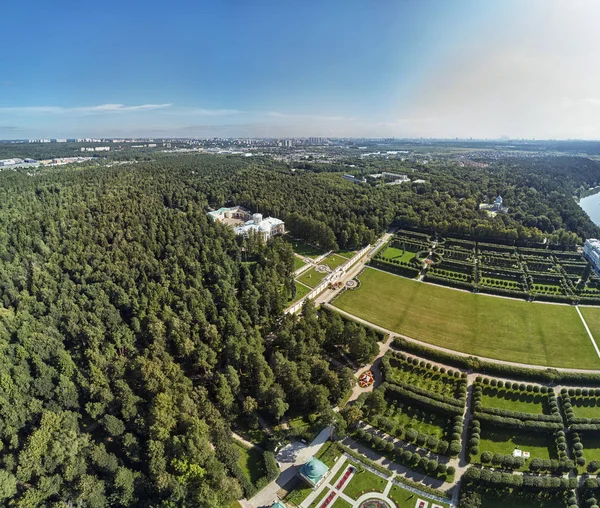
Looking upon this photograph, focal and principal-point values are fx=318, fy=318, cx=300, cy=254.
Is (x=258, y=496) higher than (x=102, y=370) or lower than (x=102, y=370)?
lower

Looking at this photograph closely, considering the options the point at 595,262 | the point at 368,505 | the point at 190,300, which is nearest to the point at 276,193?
the point at 190,300

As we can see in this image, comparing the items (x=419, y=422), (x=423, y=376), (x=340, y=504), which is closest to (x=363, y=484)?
(x=340, y=504)

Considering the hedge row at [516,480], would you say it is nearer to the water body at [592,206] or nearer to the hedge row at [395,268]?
the hedge row at [395,268]

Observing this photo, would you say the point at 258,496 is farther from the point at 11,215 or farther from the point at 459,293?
the point at 11,215

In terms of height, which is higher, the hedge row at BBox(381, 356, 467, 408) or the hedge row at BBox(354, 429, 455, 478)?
the hedge row at BBox(381, 356, 467, 408)

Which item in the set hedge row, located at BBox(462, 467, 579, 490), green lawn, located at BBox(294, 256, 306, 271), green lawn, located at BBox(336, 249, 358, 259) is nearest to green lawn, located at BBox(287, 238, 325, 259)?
green lawn, located at BBox(294, 256, 306, 271)

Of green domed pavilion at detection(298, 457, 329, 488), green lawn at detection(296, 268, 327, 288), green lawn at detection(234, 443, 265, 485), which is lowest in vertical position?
green lawn at detection(234, 443, 265, 485)

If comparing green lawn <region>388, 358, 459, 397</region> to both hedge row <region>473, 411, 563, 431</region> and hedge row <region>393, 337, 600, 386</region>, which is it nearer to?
hedge row <region>393, 337, 600, 386</region>
